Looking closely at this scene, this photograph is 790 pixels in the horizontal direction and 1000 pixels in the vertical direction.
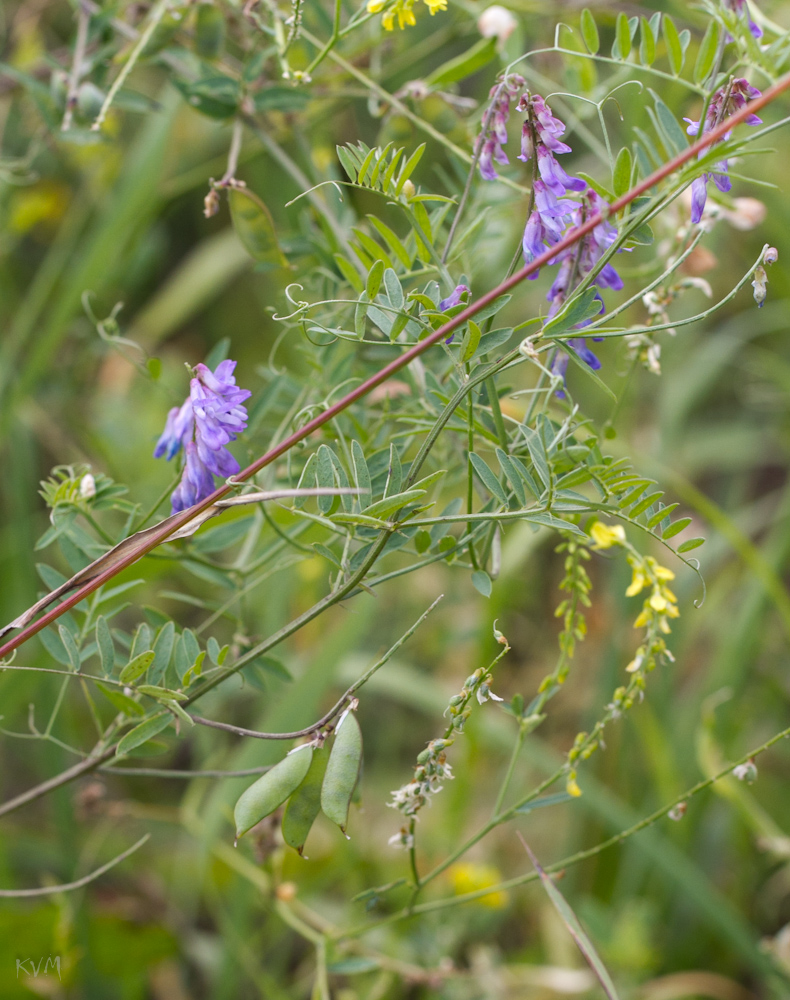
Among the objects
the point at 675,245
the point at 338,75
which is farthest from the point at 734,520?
the point at 338,75

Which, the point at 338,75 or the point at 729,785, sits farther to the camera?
the point at 729,785

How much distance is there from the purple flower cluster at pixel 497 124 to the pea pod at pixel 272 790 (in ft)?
0.95

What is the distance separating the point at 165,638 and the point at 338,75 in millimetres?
471

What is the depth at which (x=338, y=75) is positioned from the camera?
0.69 meters

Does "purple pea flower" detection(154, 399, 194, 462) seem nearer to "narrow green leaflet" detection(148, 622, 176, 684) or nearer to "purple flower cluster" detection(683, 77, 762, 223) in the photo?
"narrow green leaflet" detection(148, 622, 176, 684)

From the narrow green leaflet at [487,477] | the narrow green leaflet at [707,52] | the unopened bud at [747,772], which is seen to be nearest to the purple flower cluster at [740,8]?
the narrow green leaflet at [707,52]

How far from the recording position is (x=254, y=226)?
0.57 m

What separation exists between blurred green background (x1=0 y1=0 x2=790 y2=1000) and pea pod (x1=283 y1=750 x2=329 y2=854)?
0.65 feet

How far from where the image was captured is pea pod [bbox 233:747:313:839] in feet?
1.27

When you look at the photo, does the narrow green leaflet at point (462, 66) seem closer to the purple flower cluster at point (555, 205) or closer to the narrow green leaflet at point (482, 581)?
the purple flower cluster at point (555, 205)

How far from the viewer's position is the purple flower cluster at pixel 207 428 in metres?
0.42

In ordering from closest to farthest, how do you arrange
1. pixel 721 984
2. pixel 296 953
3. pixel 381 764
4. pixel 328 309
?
pixel 328 309 → pixel 721 984 → pixel 296 953 → pixel 381 764

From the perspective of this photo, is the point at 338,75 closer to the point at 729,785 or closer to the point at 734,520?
the point at 729,785

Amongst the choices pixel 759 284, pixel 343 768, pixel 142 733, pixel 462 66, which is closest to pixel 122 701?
pixel 142 733
